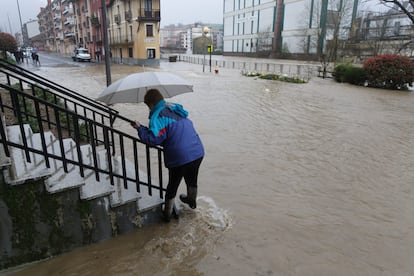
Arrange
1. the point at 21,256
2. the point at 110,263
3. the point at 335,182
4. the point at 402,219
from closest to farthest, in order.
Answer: the point at 21,256, the point at 110,263, the point at 402,219, the point at 335,182

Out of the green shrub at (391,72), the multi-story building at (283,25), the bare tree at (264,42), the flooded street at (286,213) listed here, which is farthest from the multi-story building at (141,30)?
the flooded street at (286,213)

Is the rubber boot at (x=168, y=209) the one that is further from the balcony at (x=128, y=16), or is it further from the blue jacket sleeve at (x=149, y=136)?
the balcony at (x=128, y=16)

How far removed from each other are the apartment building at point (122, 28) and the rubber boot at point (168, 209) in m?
23.2

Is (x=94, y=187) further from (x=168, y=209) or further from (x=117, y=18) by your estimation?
(x=117, y=18)

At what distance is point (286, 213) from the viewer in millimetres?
4125

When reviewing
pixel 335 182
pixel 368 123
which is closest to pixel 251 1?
pixel 368 123

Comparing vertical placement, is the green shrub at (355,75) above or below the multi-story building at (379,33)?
below

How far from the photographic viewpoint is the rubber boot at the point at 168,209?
11.4 feet

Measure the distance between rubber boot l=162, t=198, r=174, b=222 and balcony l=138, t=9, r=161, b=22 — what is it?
36845 millimetres

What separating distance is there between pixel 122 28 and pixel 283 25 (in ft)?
99.1

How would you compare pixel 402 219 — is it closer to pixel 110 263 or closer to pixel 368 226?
pixel 368 226

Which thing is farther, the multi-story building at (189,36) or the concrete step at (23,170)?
the multi-story building at (189,36)

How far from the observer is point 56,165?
3.26m

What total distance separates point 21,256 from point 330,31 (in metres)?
48.8
